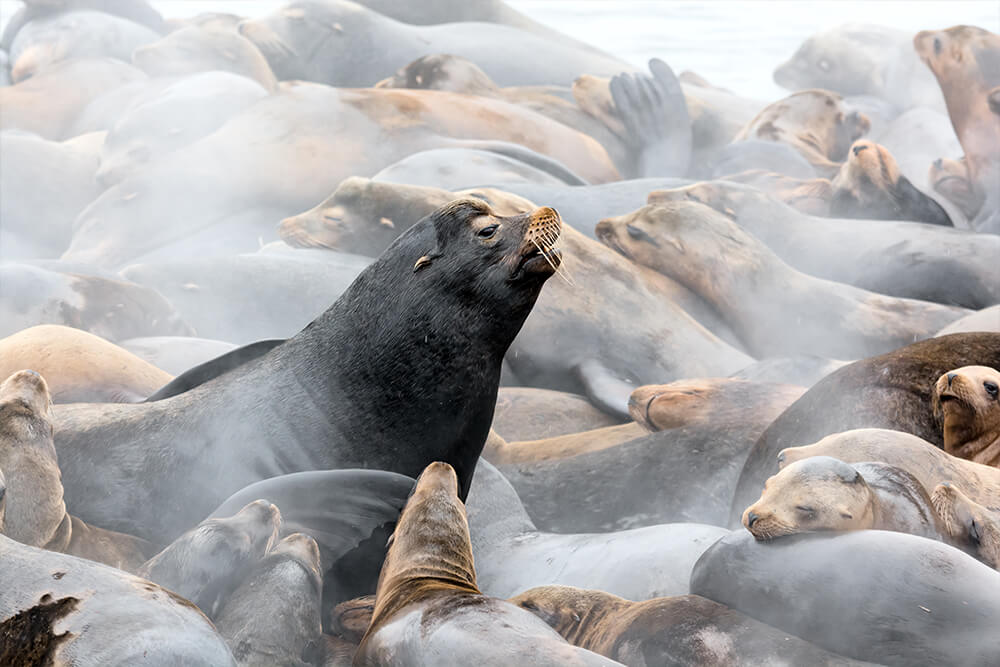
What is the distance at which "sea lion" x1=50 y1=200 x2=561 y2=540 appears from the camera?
2430 millimetres

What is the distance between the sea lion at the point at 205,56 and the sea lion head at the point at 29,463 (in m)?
4.18

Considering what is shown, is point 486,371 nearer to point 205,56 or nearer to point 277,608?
point 277,608

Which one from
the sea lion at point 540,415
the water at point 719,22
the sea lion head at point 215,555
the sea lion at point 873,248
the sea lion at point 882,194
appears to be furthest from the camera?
the water at point 719,22

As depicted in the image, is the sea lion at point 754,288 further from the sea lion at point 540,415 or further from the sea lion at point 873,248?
the sea lion at point 540,415

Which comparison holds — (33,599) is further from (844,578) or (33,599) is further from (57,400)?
(57,400)

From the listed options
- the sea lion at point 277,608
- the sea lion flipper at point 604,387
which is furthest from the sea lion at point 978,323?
the sea lion at point 277,608

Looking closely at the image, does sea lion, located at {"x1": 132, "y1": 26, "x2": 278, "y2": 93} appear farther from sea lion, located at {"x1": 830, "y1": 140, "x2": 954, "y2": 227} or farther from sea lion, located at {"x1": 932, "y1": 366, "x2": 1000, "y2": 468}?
sea lion, located at {"x1": 932, "y1": 366, "x2": 1000, "y2": 468}

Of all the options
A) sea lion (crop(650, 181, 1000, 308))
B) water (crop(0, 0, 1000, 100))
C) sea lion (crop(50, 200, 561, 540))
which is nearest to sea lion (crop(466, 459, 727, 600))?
sea lion (crop(50, 200, 561, 540))

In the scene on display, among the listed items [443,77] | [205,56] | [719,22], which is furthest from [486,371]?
[719,22]

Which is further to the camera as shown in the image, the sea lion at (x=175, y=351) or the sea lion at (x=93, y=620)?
the sea lion at (x=175, y=351)

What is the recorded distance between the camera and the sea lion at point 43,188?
17.4ft

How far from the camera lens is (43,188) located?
545 cm

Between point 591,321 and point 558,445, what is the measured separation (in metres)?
0.81

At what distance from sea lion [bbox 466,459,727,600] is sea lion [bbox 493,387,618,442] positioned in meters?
0.63
